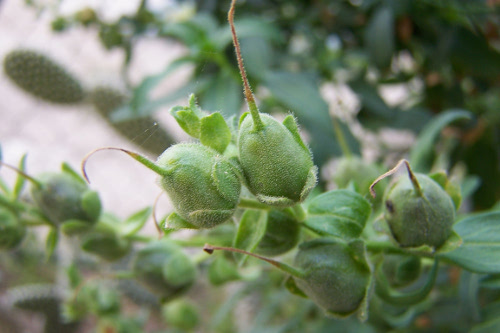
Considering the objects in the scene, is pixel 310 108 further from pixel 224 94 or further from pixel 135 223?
pixel 135 223

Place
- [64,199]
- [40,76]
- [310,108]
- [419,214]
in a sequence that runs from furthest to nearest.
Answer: [40,76]
[310,108]
[64,199]
[419,214]

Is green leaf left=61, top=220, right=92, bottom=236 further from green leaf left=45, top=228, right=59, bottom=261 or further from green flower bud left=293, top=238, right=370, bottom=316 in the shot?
green flower bud left=293, top=238, right=370, bottom=316

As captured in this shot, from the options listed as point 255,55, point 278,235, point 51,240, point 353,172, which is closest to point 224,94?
point 255,55

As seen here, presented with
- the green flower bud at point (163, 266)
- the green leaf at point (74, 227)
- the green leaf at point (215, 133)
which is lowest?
the green flower bud at point (163, 266)

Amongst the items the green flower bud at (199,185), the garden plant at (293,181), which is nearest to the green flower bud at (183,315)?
the garden plant at (293,181)

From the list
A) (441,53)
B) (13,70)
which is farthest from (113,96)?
(441,53)

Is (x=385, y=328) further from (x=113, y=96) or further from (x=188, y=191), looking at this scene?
(x=113, y=96)

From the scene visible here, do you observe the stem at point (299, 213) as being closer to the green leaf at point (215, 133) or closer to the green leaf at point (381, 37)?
the green leaf at point (215, 133)
